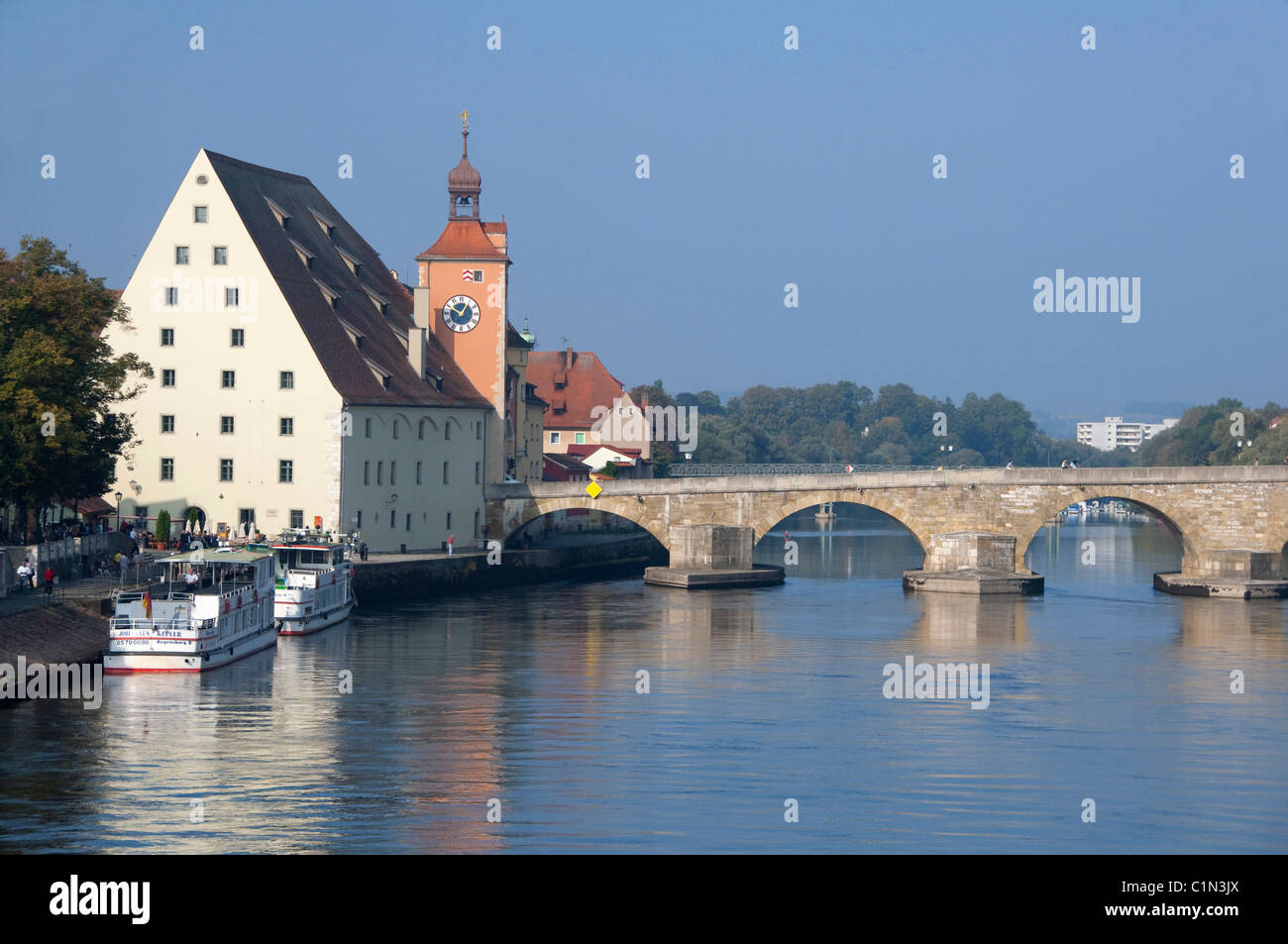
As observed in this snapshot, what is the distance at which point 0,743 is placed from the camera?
34406 mm

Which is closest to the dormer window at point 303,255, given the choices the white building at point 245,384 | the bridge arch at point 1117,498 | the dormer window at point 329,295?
the white building at point 245,384

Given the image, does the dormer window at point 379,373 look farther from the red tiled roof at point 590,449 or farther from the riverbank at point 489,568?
the red tiled roof at point 590,449

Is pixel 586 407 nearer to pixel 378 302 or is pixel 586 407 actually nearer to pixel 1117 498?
pixel 378 302

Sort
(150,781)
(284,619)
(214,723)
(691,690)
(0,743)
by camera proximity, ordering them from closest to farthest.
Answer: (150,781) → (0,743) → (214,723) → (691,690) → (284,619)

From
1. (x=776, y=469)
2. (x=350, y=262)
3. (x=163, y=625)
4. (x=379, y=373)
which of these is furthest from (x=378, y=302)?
(x=776, y=469)

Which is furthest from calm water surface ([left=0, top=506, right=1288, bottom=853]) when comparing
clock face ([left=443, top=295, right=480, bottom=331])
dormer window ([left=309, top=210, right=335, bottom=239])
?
dormer window ([left=309, top=210, right=335, bottom=239])

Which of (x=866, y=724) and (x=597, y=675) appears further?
(x=597, y=675)

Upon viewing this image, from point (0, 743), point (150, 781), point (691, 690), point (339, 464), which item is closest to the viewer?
point (150, 781)

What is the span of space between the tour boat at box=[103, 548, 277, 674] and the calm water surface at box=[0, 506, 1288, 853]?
0.79 meters

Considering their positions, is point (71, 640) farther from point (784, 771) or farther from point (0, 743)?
point (784, 771)

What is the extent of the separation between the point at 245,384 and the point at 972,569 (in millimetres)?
32051

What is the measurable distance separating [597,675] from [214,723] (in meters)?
12.2

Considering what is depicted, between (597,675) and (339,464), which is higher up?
(339,464)

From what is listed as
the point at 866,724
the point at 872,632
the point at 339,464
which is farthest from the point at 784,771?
the point at 339,464
